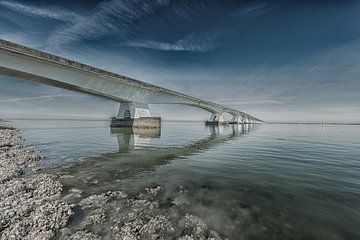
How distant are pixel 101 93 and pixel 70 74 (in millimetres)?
7116

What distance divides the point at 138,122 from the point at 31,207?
43.7 metres

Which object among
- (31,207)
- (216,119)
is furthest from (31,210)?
(216,119)

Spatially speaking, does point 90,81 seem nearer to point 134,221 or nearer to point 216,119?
point 134,221

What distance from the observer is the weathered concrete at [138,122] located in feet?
158

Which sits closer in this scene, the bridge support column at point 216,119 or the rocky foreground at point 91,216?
the rocky foreground at point 91,216

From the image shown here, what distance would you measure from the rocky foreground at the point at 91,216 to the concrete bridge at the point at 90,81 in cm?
2680

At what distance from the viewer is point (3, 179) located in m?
7.47

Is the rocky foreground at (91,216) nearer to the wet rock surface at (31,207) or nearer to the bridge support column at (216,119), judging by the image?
the wet rock surface at (31,207)

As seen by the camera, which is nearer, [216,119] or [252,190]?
[252,190]

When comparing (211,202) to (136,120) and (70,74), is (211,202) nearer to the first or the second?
(70,74)

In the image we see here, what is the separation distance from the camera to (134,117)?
47.5m

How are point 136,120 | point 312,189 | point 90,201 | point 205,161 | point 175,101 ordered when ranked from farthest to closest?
point 175,101, point 136,120, point 205,161, point 312,189, point 90,201

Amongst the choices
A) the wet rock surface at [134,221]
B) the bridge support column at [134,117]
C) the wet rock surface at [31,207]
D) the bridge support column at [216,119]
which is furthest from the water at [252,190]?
the bridge support column at [216,119]

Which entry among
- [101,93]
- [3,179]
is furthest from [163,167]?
[101,93]
